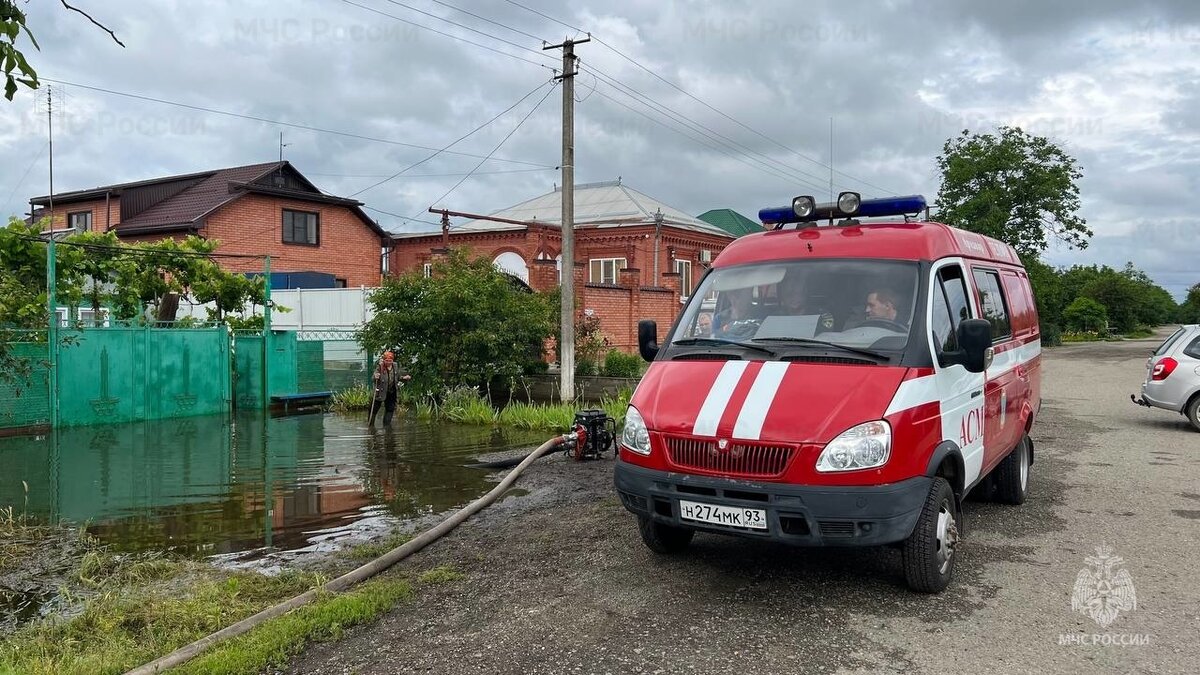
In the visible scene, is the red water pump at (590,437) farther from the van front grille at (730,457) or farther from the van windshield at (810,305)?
the van front grille at (730,457)

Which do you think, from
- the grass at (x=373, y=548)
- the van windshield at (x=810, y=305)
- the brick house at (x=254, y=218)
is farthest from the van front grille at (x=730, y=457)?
the brick house at (x=254, y=218)

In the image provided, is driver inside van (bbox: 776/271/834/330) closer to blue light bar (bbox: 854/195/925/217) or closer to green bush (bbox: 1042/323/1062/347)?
blue light bar (bbox: 854/195/925/217)

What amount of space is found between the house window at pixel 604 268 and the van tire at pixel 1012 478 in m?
27.6

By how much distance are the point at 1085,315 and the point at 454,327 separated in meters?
56.2

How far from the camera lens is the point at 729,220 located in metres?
45.9

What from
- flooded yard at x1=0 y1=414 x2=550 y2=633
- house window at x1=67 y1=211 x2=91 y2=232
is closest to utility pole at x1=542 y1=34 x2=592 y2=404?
flooded yard at x1=0 y1=414 x2=550 y2=633

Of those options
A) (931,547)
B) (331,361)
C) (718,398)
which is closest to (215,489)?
(718,398)

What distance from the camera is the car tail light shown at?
12.6 meters

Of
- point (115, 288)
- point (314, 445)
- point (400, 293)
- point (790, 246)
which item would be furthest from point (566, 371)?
point (790, 246)

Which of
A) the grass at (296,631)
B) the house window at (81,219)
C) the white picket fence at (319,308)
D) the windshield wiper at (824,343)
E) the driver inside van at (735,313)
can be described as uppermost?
the house window at (81,219)

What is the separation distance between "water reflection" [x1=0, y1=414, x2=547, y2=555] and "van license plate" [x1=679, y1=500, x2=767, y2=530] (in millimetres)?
4031

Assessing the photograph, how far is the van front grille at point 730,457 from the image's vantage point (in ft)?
15.1

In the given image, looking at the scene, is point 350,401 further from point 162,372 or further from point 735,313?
point 735,313

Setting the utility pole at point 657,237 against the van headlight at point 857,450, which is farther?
the utility pole at point 657,237
